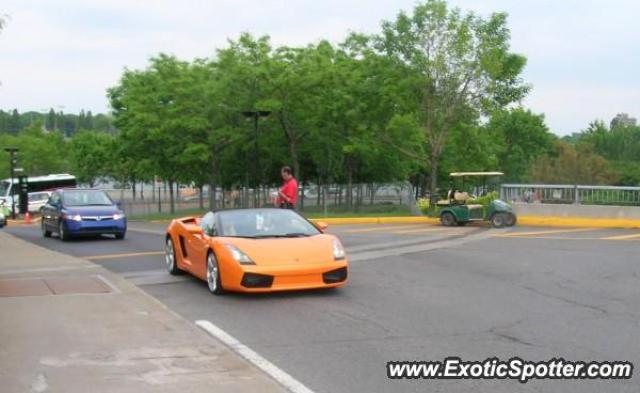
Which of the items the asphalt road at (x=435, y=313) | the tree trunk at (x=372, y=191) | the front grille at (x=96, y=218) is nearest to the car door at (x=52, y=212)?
the front grille at (x=96, y=218)

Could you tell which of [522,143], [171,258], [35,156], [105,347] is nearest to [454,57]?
[171,258]

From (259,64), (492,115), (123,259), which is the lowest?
(123,259)


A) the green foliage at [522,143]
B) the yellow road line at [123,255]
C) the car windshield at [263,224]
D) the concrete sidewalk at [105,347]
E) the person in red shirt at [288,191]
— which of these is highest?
the green foliage at [522,143]

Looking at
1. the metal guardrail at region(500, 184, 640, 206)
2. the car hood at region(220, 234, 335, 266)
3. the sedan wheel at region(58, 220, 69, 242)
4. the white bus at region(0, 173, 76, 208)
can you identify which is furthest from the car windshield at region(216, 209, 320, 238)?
the white bus at region(0, 173, 76, 208)

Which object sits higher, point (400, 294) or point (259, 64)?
point (259, 64)

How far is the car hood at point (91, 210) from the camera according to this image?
773 inches

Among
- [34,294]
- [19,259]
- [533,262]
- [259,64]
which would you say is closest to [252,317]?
[34,294]

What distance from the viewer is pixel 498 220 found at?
952 inches

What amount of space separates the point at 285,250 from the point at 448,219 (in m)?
16.0

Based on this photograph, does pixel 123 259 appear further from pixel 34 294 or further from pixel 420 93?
pixel 420 93

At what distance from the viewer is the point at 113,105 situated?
47812 millimetres

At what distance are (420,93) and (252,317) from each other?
24.0 metres

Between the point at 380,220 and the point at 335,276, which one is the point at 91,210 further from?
the point at 380,220

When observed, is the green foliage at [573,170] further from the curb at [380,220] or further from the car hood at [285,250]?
the car hood at [285,250]
